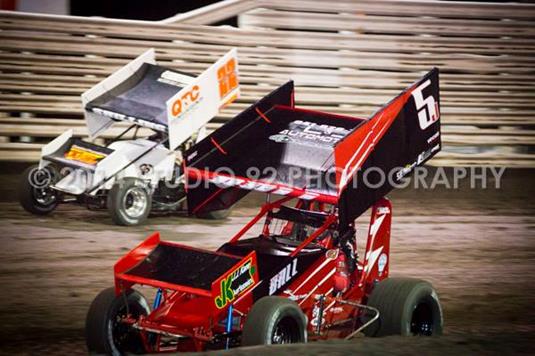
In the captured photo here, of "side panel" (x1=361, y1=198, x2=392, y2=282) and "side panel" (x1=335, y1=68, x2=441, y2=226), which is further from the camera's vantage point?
"side panel" (x1=361, y1=198, x2=392, y2=282)

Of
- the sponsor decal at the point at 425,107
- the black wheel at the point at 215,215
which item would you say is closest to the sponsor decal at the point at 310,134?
the sponsor decal at the point at 425,107

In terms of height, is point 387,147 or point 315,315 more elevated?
point 387,147

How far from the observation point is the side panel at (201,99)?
12043mm

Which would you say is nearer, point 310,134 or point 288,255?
point 288,255

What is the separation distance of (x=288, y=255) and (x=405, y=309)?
0.89 m

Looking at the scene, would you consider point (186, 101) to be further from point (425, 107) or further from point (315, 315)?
point (315, 315)

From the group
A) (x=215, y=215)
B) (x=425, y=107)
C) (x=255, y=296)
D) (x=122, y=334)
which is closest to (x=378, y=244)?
(x=425, y=107)

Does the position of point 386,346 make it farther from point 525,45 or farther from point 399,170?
point 525,45

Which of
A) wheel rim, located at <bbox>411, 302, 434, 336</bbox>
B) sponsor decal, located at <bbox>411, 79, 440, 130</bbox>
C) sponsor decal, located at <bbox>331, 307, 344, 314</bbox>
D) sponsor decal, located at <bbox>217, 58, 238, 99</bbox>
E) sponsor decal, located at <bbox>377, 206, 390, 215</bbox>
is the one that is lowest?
wheel rim, located at <bbox>411, 302, 434, 336</bbox>

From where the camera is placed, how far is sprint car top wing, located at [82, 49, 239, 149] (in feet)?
39.9

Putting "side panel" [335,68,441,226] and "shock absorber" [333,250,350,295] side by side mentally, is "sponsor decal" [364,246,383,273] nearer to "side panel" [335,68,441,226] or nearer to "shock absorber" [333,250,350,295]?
"shock absorber" [333,250,350,295]

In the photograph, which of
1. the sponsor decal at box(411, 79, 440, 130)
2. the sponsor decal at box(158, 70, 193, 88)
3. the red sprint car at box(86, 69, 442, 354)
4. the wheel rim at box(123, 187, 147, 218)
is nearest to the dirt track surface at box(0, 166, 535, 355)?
the wheel rim at box(123, 187, 147, 218)

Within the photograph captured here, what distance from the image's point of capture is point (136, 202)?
12.3 m

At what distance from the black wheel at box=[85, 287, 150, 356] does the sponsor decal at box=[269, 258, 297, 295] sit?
2.93 feet
